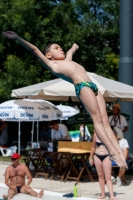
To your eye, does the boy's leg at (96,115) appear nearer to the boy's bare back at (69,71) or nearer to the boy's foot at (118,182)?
the boy's bare back at (69,71)

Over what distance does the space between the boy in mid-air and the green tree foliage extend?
14379 millimetres

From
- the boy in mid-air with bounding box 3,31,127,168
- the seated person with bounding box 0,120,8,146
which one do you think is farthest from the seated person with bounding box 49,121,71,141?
the boy in mid-air with bounding box 3,31,127,168

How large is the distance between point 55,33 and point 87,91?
16.7 m

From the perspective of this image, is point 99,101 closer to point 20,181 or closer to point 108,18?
point 20,181

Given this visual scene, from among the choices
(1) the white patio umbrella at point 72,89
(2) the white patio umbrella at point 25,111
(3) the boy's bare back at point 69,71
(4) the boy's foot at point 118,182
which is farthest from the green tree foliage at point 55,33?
(3) the boy's bare back at point 69,71

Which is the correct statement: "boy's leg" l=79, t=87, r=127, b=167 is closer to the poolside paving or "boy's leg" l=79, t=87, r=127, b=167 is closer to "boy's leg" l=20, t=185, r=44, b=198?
the poolside paving

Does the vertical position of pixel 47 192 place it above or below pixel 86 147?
below

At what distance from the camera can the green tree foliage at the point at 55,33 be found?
20703mm

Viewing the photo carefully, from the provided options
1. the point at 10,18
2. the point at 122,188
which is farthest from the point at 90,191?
the point at 10,18

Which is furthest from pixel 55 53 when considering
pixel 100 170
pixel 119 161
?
pixel 100 170

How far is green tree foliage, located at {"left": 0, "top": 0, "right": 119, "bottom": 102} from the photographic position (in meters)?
20.7

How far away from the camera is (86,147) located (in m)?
12.3

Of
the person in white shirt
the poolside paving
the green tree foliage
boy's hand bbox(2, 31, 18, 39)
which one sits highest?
the green tree foliage

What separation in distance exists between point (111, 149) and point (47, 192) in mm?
6074
